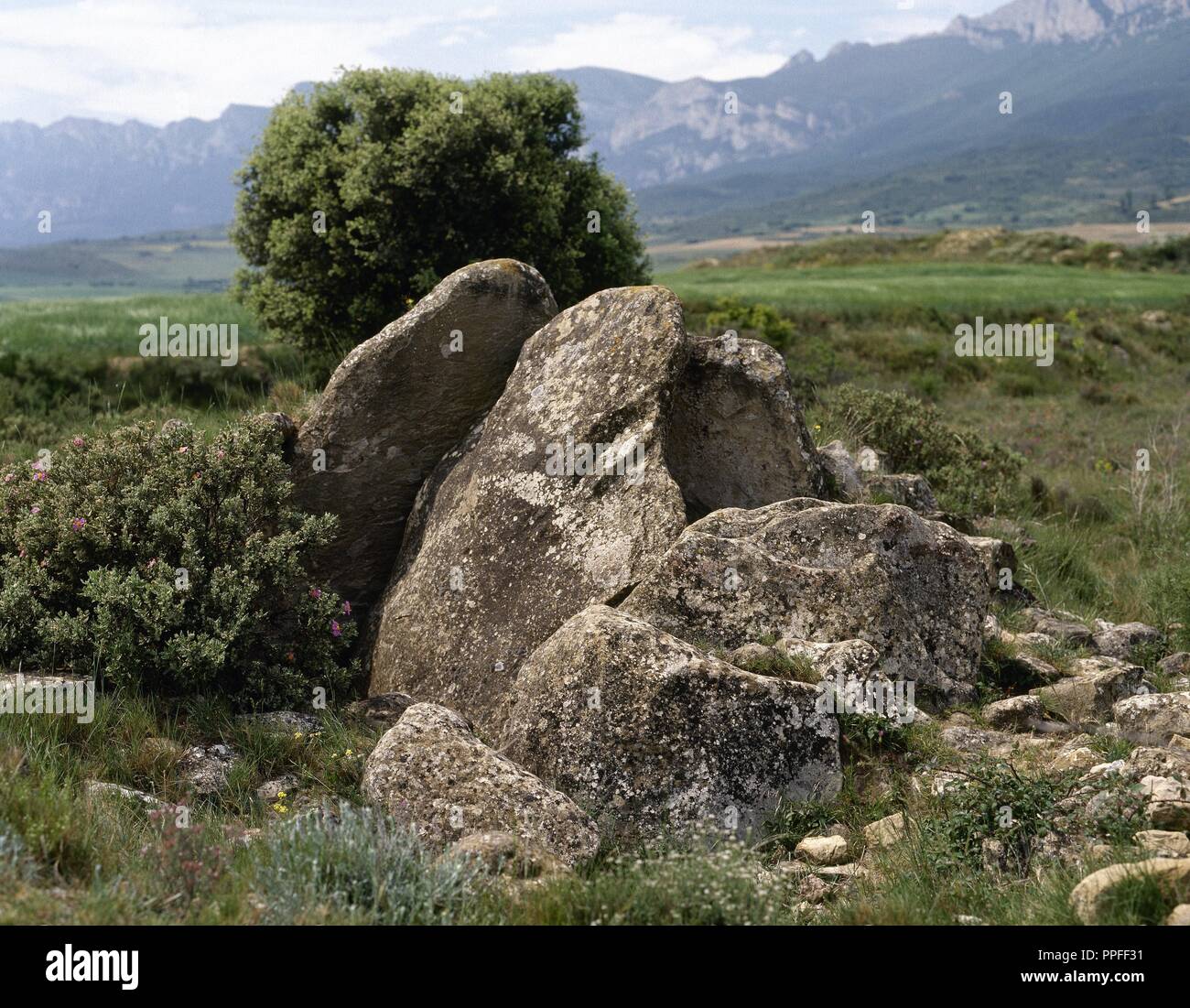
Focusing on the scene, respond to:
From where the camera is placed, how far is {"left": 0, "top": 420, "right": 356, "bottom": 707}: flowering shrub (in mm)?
8695

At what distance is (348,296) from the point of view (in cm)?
1817

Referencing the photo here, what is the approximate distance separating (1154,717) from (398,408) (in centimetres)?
753

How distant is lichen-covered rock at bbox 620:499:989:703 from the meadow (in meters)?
0.88

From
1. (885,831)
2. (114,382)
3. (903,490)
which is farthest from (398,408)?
(114,382)

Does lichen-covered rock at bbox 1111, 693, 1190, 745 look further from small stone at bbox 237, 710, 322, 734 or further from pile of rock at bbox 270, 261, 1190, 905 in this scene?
small stone at bbox 237, 710, 322, 734

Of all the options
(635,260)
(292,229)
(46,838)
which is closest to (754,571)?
(46,838)

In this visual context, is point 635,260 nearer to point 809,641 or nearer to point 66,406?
point 66,406

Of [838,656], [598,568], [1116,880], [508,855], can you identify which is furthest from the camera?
[598,568]

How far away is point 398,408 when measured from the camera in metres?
11.1

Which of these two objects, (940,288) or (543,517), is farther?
(940,288)

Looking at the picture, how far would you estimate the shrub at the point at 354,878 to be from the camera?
17.4 feet

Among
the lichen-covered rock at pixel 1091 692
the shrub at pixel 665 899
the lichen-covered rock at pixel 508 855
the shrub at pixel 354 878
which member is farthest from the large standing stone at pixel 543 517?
the lichen-covered rock at pixel 1091 692

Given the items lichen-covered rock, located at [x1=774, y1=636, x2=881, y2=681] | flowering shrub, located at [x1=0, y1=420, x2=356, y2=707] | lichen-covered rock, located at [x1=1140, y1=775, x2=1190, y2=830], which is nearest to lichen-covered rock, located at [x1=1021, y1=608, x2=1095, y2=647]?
lichen-covered rock, located at [x1=774, y1=636, x2=881, y2=681]

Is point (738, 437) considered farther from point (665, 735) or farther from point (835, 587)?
point (665, 735)
